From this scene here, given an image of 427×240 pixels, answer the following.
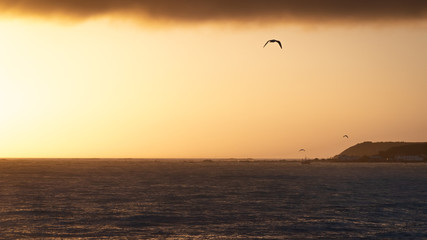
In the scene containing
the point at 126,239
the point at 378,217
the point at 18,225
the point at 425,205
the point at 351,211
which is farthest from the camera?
the point at 425,205

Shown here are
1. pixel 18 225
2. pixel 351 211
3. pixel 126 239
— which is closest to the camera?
pixel 126 239

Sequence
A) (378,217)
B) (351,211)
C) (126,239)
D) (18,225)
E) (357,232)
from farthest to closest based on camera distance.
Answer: (351,211)
(378,217)
(18,225)
(357,232)
(126,239)

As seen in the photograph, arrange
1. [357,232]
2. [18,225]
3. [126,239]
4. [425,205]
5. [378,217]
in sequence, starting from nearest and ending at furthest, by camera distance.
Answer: [126,239] → [357,232] → [18,225] → [378,217] → [425,205]

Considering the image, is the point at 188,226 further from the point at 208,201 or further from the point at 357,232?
the point at 208,201

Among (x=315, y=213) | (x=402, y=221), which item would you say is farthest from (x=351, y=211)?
(x=402, y=221)

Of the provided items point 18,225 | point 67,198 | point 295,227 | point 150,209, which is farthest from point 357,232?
point 67,198

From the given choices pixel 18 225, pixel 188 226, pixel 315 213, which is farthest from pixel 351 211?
pixel 18 225

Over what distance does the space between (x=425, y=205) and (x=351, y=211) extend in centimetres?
1485

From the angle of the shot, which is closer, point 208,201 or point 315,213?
point 315,213

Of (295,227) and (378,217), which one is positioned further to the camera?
(378,217)

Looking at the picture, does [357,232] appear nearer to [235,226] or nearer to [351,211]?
[235,226]

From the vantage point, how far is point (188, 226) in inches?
2512

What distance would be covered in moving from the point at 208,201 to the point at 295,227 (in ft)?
99.5

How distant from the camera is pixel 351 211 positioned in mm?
79250
